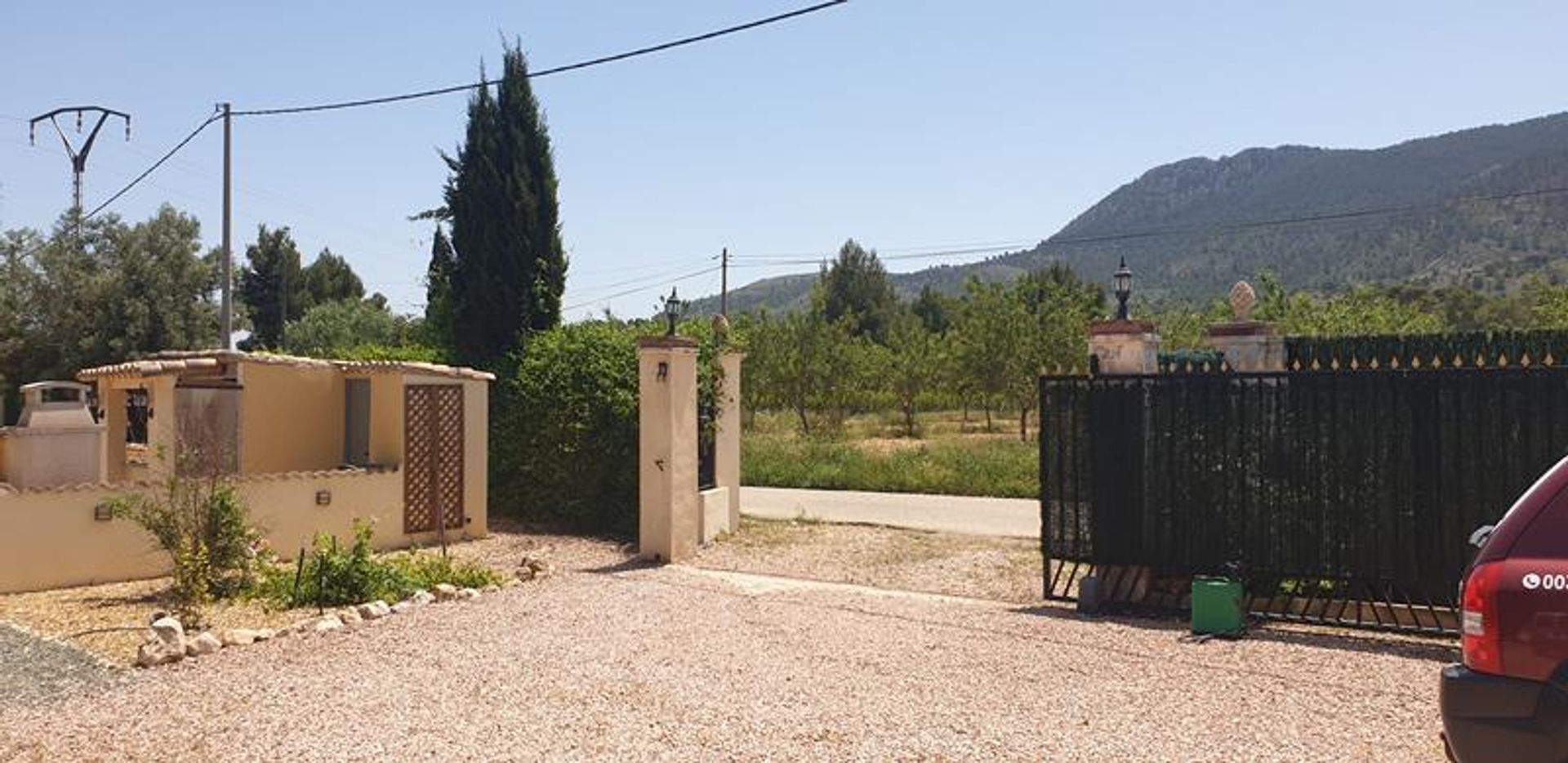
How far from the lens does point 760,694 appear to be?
647 cm

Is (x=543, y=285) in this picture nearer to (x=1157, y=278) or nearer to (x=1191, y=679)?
(x=1191, y=679)

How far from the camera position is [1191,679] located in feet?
22.1

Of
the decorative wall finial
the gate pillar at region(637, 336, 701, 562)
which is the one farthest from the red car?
the gate pillar at region(637, 336, 701, 562)

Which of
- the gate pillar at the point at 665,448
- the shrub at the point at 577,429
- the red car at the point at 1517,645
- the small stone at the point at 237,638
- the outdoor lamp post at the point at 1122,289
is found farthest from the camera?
the shrub at the point at 577,429

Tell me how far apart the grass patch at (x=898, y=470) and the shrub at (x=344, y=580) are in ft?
37.1

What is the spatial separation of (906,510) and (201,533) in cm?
1065

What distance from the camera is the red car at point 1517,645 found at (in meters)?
3.67

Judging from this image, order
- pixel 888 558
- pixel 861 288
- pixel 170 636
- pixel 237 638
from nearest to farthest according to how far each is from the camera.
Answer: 1. pixel 170 636
2. pixel 237 638
3. pixel 888 558
4. pixel 861 288

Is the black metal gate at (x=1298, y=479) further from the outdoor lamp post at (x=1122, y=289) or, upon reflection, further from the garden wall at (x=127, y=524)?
the garden wall at (x=127, y=524)

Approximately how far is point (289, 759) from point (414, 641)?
2.51 metres

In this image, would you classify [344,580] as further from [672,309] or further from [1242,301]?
[1242,301]

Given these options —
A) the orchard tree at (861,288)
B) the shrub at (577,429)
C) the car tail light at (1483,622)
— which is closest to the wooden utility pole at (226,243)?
the shrub at (577,429)

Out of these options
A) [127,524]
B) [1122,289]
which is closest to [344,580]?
[127,524]

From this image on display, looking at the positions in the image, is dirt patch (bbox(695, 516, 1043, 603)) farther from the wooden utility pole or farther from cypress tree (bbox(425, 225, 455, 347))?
the wooden utility pole
